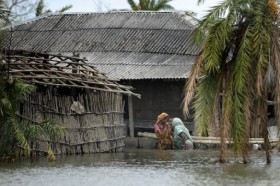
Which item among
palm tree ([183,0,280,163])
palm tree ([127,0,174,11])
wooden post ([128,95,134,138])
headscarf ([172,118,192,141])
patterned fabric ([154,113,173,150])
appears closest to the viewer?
palm tree ([183,0,280,163])

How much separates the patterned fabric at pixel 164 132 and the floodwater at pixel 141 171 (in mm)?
2359

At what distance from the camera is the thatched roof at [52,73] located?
66.9 feet

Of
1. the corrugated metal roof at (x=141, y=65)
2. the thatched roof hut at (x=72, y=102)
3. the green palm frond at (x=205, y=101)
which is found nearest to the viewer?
the green palm frond at (x=205, y=101)

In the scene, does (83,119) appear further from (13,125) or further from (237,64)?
(237,64)

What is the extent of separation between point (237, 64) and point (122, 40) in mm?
12771

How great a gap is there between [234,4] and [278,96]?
2217mm

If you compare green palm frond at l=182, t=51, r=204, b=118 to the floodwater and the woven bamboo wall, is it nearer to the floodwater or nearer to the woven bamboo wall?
the floodwater

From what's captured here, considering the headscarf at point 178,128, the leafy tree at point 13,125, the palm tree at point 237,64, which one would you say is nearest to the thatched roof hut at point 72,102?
the leafy tree at point 13,125

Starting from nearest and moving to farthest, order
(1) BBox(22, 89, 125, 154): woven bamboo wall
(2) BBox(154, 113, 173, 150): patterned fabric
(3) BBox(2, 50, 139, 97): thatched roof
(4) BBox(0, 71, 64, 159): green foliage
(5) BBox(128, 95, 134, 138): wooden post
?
(4) BBox(0, 71, 64, 159): green foliage, (3) BBox(2, 50, 139, 97): thatched roof, (1) BBox(22, 89, 125, 154): woven bamboo wall, (2) BBox(154, 113, 173, 150): patterned fabric, (5) BBox(128, 95, 134, 138): wooden post

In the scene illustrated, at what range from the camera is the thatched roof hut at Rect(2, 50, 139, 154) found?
68.1 ft

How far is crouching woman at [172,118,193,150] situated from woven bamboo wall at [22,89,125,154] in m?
1.67

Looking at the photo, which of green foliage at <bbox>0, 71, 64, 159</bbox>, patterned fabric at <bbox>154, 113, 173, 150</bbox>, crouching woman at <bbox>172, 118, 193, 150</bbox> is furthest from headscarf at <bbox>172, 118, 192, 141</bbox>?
green foliage at <bbox>0, 71, 64, 159</bbox>

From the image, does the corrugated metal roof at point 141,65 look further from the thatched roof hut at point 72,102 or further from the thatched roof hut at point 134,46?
the thatched roof hut at point 72,102

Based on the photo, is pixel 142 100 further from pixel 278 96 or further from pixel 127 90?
pixel 278 96
